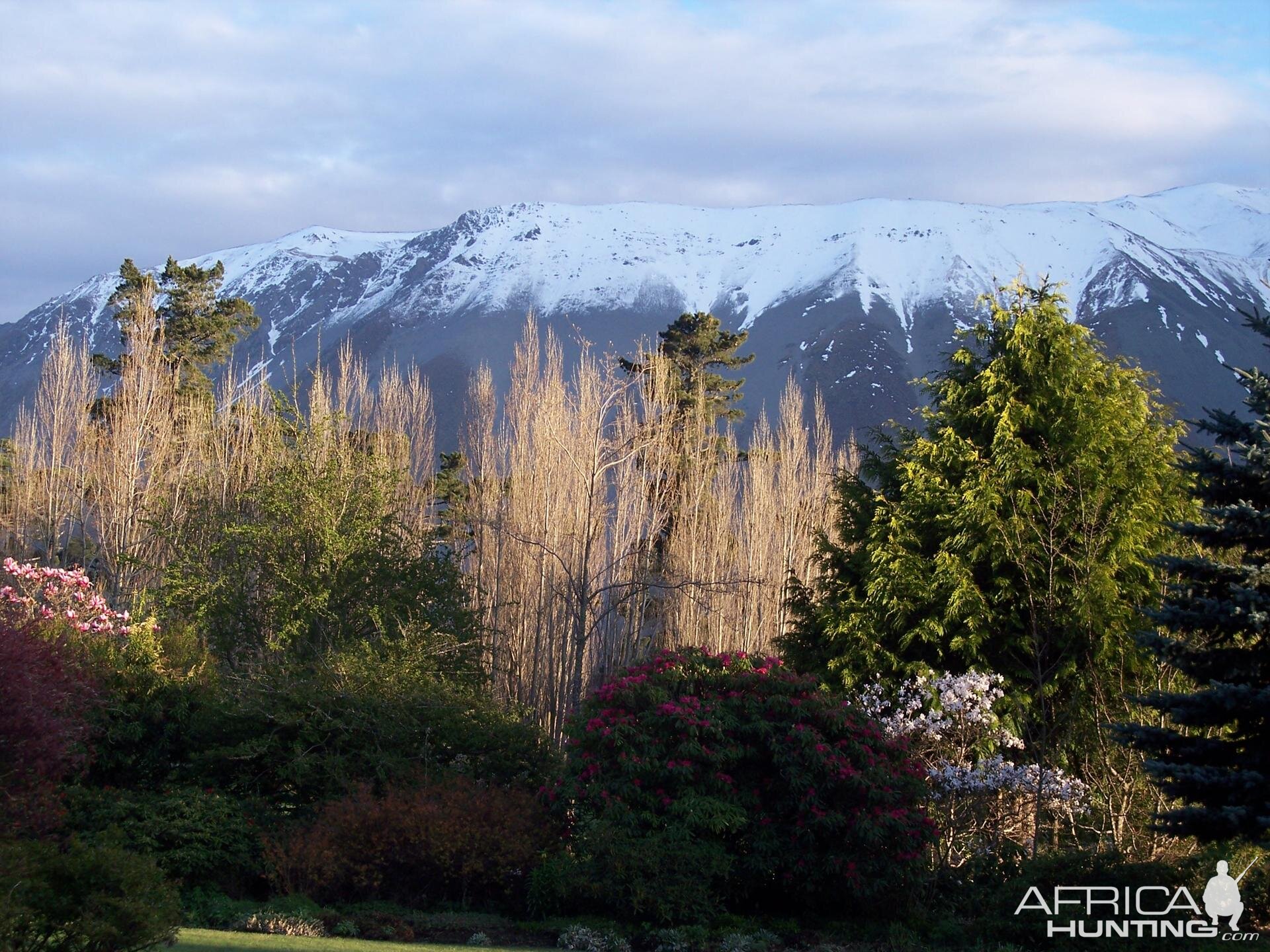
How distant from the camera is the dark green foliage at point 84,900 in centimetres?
643

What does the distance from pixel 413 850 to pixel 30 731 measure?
3821 mm

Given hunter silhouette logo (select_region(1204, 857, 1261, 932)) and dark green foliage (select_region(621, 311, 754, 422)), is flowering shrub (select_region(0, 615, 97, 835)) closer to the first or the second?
hunter silhouette logo (select_region(1204, 857, 1261, 932))

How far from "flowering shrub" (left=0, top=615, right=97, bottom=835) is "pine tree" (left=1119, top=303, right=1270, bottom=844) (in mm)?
8763

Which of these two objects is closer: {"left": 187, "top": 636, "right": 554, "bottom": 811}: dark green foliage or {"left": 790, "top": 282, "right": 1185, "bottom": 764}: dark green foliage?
{"left": 187, "top": 636, "right": 554, "bottom": 811}: dark green foliage

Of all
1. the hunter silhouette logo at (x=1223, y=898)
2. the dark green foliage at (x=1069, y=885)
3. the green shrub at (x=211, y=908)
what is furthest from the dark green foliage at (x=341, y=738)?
the hunter silhouette logo at (x=1223, y=898)

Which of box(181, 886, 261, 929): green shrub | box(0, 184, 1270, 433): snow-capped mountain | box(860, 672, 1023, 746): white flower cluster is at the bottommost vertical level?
box(181, 886, 261, 929): green shrub

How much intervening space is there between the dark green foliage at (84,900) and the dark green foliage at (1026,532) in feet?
32.9

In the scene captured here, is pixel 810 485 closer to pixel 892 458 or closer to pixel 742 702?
pixel 892 458

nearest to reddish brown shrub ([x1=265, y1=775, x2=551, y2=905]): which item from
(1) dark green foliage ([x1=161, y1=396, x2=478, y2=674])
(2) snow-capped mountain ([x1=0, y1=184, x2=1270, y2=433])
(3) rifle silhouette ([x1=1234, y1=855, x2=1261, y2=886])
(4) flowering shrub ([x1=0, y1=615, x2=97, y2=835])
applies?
(4) flowering shrub ([x1=0, y1=615, x2=97, y2=835])

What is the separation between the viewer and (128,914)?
6.54 m

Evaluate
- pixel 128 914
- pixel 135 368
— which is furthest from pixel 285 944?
pixel 135 368

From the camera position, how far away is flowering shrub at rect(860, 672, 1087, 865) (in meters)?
12.3

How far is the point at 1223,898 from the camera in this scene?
376 inches

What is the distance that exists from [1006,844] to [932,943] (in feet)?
6.91
